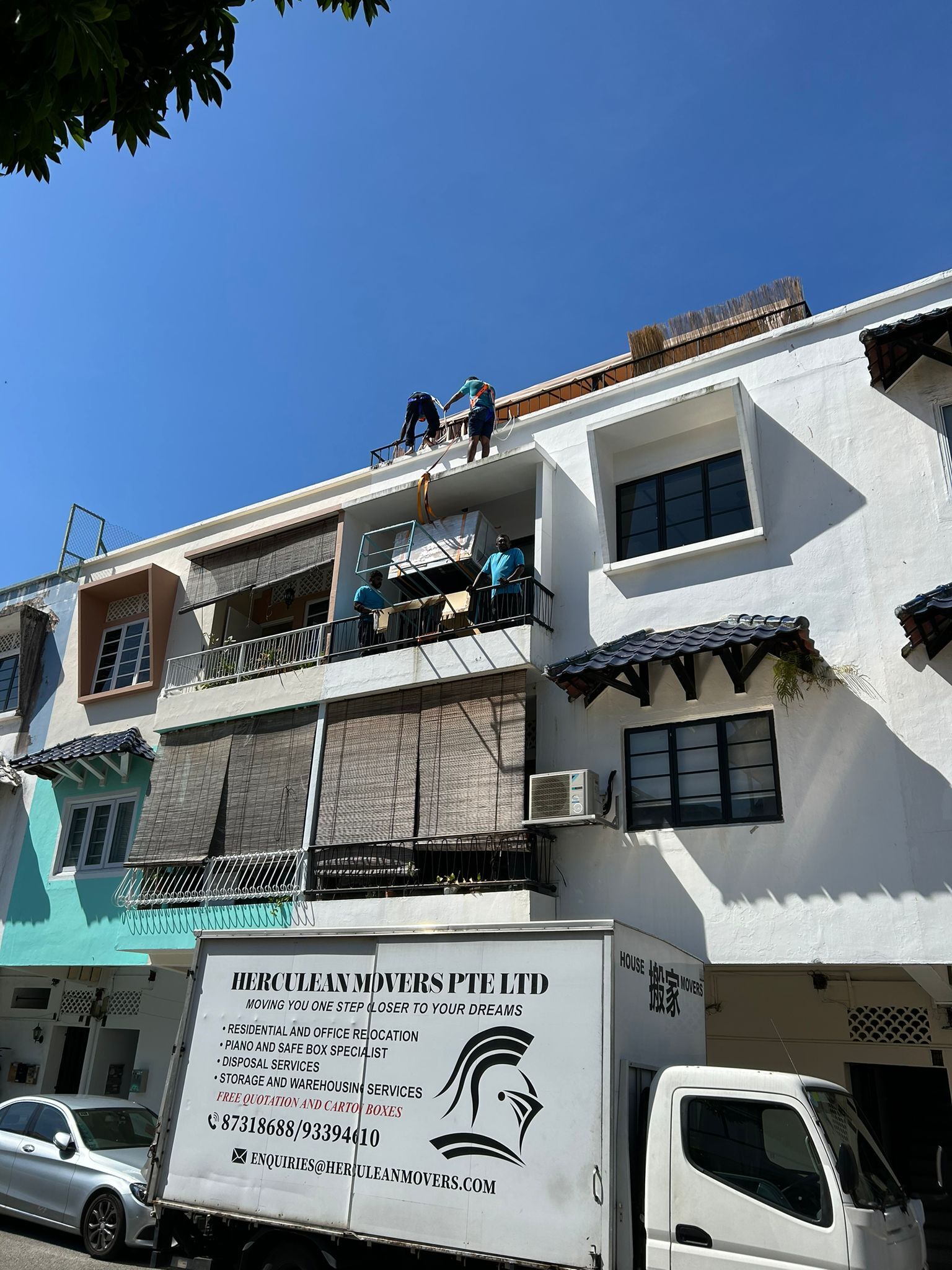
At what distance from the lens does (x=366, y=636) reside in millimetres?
14836

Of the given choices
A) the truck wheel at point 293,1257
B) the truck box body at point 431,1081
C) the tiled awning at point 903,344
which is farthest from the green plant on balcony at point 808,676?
the truck wheel at point 293,1257

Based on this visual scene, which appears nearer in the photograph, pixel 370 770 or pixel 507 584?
pixel 507 584

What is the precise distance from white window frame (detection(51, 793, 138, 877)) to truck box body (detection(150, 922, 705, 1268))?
890 centimetres

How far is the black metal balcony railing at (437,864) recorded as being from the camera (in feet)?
39.3

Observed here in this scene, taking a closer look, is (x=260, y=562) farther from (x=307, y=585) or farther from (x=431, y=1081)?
(x=431, y=1081)

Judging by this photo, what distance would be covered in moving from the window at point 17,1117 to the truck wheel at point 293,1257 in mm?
5147

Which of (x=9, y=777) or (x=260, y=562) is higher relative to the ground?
(x=260, y=562)

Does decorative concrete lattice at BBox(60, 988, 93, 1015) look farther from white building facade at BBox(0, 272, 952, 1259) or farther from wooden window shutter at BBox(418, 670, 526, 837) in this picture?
wooden window shutter at BBox(418, 670, 526, 837)

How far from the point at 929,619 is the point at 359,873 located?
25.0 ft

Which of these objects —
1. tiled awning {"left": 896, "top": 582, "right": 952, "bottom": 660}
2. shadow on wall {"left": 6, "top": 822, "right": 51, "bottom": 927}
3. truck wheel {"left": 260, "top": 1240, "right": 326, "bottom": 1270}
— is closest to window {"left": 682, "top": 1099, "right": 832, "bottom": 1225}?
truck wheel {"left": 260, "top": 1240, "right": 326, "bottom": 1270}

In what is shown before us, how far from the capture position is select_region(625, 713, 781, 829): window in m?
11.1

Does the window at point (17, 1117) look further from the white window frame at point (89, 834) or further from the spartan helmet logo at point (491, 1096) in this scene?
the spartan helmet logo at point (491, 1096)

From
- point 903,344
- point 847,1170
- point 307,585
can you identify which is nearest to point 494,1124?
point 847,1170

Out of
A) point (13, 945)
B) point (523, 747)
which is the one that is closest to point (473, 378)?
point (523, 747)
